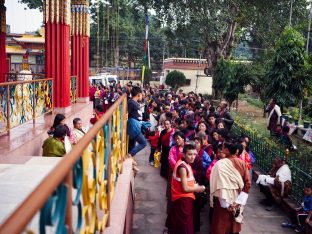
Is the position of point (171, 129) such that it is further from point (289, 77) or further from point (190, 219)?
point (289, 77)

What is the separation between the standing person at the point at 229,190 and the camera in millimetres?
4832

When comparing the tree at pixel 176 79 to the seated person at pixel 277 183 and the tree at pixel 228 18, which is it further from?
the seated person at pixel 277 183

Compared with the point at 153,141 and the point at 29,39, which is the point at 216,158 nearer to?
the point at 153,141

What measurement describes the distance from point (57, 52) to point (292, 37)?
833 centimetres

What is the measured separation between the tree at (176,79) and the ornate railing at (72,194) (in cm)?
3216

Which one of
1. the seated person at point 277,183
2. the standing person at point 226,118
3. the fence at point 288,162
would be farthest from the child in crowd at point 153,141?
the seated person at point 277,183

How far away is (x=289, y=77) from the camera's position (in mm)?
13883

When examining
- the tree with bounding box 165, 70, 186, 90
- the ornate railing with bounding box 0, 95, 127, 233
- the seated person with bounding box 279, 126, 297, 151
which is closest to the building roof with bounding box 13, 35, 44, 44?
the tree with bounding box 165, 70, 186, 90

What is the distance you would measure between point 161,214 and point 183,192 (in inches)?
77.1

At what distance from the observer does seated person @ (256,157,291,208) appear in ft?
23.3

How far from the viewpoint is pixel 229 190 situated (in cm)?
486

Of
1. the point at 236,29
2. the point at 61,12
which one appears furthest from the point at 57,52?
the point at 236,29

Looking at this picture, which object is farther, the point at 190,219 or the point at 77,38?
the point at 77,38

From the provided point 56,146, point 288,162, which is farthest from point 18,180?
point 288,162
